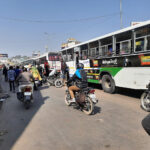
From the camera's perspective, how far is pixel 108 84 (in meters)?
7.56

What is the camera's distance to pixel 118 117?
4254 mm

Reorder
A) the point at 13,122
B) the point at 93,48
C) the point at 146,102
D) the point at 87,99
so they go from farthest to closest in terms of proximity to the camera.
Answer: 1. the point at 93,48
2. the point at 146,102
3. the point at 87,99
4. the point at 13,122

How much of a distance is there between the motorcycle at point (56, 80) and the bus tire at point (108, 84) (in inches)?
155

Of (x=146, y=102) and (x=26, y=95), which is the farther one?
(x=26, y=95)

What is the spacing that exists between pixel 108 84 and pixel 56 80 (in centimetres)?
439

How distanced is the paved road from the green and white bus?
54.8 inches

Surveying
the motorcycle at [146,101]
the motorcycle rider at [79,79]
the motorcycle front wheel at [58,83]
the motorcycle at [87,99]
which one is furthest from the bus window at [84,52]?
the motorcycle at [146,101]

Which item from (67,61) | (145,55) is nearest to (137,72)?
(145,55)

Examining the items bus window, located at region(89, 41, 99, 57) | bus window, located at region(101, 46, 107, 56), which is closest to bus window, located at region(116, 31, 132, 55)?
bus window, located at region(101, 46, 107, 56)

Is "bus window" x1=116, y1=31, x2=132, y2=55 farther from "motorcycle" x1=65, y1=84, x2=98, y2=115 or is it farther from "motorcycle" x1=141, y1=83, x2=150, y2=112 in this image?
"motorcycle" x1=65, y1=84, x2=98, y2=115

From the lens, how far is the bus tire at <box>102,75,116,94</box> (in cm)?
702

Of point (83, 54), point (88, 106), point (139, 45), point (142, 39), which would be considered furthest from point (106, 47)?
point (88, 106)

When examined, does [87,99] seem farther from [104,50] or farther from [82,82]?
[104,50]

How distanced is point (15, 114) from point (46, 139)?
7.14 ft
